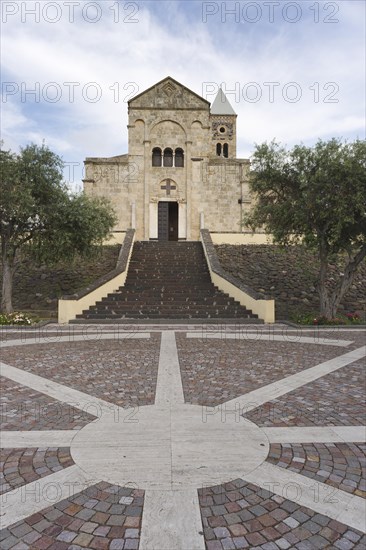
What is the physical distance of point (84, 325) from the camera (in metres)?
13.2

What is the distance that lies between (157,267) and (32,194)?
7501 millimetres

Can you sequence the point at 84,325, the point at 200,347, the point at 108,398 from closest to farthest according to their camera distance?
the point at 108,398
the point at 200,347
the point at 84,325

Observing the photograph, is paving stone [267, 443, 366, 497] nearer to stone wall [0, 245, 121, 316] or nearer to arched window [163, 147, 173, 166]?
stone wall [0, 245, 121, 316]

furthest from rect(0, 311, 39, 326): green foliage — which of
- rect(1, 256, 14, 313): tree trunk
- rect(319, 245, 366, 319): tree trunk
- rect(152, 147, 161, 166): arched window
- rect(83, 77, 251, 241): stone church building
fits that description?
rect(152, 147, 161, 166): arched window

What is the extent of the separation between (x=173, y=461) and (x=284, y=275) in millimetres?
16629

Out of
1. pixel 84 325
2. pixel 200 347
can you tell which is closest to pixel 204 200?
pixel 84 325

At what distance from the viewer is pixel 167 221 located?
29016 millimetres

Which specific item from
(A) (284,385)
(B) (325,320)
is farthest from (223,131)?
(A) (284,385)

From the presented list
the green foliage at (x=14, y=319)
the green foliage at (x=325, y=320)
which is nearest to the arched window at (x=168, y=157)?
the green foliage at (x=325, y=320)

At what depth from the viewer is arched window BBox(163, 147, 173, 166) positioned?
95.1 ft

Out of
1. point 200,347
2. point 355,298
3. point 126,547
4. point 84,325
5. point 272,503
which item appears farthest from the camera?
point 355,298

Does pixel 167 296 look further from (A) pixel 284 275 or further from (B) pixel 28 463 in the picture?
(B) pixel 28 463

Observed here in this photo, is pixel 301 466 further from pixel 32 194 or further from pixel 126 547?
pixel 32 194

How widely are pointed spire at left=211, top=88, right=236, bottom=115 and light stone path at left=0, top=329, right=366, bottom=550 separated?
5152cm
